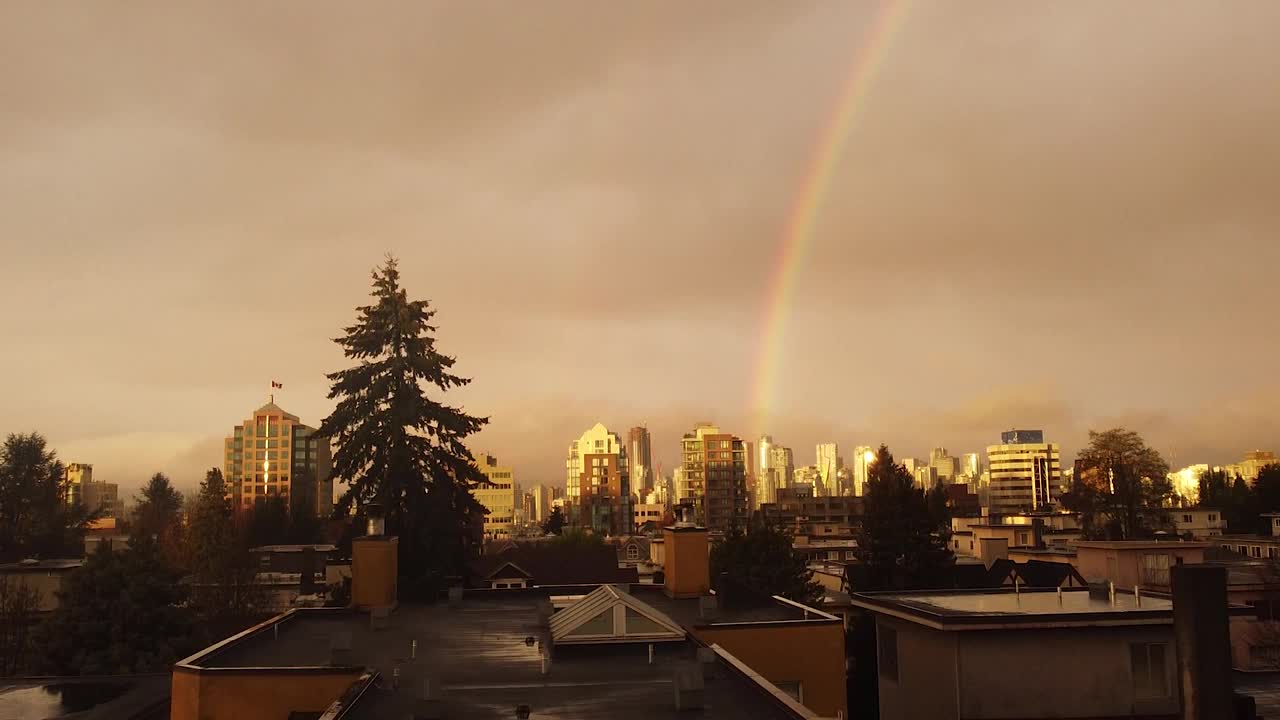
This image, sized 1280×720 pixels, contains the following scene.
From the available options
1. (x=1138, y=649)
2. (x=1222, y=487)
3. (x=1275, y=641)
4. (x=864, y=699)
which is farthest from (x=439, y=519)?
(x=1222, y=487)

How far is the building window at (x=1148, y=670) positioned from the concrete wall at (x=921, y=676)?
10.8 ft

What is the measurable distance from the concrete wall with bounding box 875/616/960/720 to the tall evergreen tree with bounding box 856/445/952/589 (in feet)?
118

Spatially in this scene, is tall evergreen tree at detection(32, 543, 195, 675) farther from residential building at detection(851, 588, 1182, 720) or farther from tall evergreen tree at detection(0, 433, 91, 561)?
tall evergreen tree at detection(0, 433, 91, 561)

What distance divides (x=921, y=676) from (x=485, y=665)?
29.1ft

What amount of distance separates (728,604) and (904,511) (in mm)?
35810

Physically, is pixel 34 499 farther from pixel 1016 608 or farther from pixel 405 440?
pixel 1016 608

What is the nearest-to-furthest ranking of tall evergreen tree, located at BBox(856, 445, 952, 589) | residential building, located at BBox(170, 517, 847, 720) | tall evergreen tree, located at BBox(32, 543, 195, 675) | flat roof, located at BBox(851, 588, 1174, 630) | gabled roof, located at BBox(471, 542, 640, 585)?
residential building, located at BBox(170, 517, 847, 720), flat roof, located at BBox(851, 588, 1174, 630), tall evergreen tree, located at BBox(32, 543, 195, 675), tall evergreen tree, located at BBox(856, 445, 952, 589), gabled roof, located at BBox(471, 542, 640, 585)

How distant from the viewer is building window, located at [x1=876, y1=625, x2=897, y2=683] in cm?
2178

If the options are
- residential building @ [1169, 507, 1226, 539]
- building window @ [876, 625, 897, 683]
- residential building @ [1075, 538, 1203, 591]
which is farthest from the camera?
residential building @ [1169, 507, 1226, 539]

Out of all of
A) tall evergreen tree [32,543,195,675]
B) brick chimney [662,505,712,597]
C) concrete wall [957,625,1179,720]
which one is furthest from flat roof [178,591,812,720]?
tall evergreen tree [32,543,195,675]

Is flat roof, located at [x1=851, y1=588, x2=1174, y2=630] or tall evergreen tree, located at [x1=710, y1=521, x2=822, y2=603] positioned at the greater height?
flat roof, located at [x1=851, y1=588, x2=1174, y2=630]

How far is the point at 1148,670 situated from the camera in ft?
61.7

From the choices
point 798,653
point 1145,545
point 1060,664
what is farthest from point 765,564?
point 1060,664

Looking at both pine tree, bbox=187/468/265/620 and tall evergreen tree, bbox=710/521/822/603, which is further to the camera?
pine tree, bbox=187/468/265/620
